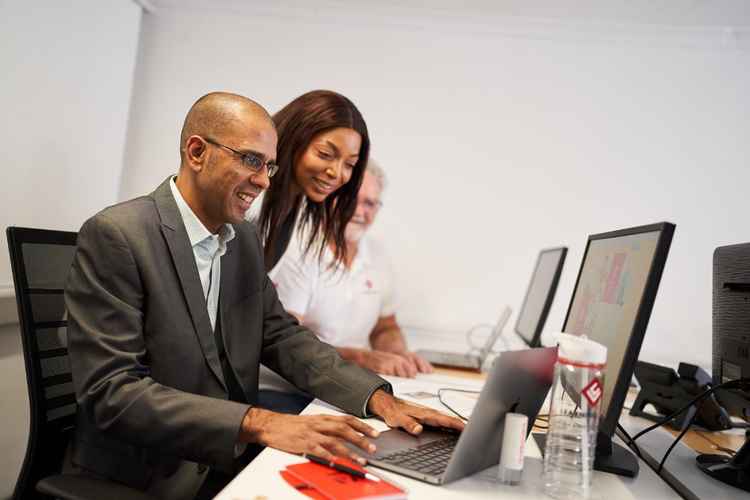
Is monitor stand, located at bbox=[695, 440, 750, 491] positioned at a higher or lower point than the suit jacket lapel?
lower

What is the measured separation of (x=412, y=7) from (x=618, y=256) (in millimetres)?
2619

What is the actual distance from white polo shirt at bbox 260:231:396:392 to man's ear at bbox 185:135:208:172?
781 mm

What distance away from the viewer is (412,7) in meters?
3.47

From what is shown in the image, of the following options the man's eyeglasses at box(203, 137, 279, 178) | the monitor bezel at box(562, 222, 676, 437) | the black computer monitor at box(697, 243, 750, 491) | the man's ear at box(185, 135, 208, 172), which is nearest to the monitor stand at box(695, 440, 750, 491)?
the black computer monitor at box(697, 243, 750, 491)

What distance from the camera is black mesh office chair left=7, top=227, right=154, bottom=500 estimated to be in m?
1.28

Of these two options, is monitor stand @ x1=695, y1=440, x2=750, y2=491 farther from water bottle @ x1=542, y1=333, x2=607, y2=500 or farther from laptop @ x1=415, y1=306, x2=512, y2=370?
laptop @ x1=415, y1=306, x2=512, y2=370

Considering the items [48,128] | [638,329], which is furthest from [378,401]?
[48,128]

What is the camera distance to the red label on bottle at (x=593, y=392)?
991mm

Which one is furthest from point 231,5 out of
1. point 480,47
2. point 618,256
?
point 618,256

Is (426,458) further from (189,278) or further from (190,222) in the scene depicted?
(190,222)

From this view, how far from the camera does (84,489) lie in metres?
1.01

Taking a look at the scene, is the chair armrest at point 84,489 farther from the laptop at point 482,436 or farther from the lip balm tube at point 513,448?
the lip balm tube at point 513,448

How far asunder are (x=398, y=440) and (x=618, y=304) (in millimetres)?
511

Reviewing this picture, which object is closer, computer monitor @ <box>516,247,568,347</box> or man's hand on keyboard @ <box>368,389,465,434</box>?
man's hand on keyboard @ <box>368,389,465,434</box>
